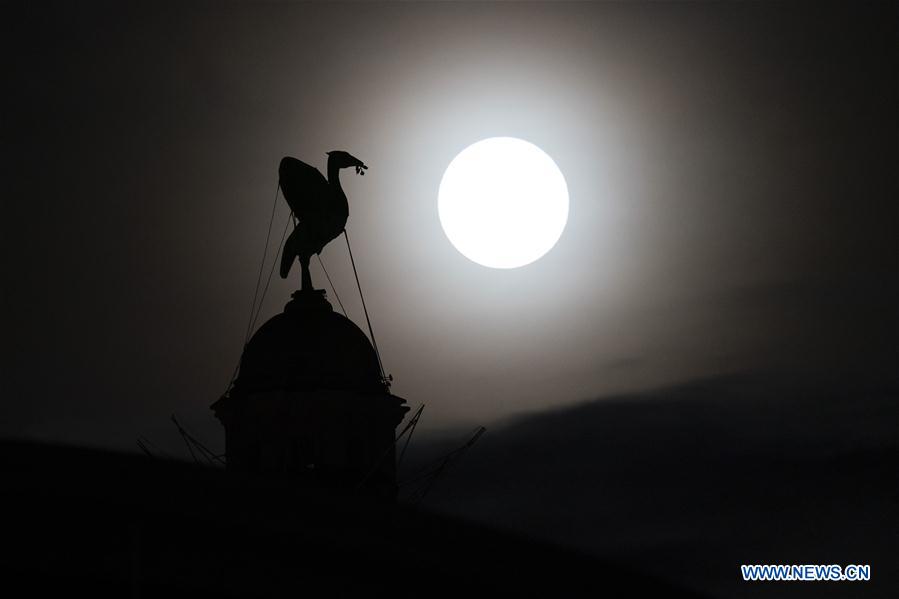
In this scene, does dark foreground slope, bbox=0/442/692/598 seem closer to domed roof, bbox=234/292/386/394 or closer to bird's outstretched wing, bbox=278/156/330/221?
domed roof, bbox=234/292/386/394

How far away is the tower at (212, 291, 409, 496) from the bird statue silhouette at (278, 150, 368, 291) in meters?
3.37

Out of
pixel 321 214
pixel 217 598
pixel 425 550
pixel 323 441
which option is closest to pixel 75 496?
pixel 217 598

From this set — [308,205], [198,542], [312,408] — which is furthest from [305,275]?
[198,542]

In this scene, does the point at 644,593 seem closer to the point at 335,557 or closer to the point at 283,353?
the point at 335,557

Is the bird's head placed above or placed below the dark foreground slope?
above

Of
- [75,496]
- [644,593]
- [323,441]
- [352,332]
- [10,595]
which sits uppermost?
[352,332]

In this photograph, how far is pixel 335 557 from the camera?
2344 cm

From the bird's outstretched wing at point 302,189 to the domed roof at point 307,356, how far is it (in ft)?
14.1

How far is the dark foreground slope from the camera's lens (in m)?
22.7

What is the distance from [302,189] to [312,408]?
10165 millimetres

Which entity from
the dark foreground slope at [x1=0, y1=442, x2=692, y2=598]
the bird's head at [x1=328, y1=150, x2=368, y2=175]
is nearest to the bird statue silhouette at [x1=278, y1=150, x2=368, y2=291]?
the bird's head at [x1=328, y1=150, x2=368, y2=175]

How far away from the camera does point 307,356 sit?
58125mm

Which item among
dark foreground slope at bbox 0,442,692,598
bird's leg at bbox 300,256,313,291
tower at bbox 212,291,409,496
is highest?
bird's leg at bbox 300,256,313,291

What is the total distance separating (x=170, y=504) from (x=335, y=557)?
9.44 feet
